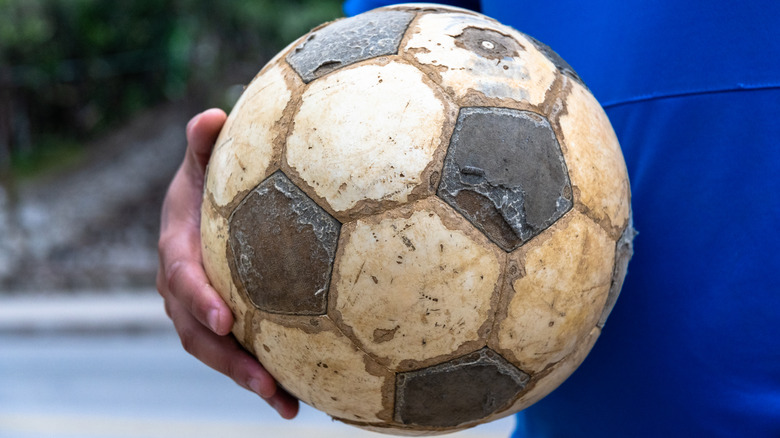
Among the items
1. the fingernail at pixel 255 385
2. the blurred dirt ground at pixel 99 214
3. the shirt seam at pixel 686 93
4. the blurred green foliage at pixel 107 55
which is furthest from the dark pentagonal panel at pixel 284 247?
the blurred green foliage at pixel 107 55

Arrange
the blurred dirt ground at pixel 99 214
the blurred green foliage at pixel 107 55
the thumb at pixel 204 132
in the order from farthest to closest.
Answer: the blurred green foliage at pixel 107 55
the blurred dirt ground at pixel 99 214
the thumb at pixel 204 132

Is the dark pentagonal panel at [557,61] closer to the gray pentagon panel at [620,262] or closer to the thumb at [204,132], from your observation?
the gray pentagon panel at [620,262]

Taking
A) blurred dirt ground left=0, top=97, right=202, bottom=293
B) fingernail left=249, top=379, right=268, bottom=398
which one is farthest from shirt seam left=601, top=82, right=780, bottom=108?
blurred dirt ground left=0, top=97, right=202, bottom=293

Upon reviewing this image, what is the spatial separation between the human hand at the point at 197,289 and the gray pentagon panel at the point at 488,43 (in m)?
0.62

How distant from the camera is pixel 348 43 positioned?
1443 millimetres

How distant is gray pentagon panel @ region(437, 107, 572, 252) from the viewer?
129 cm

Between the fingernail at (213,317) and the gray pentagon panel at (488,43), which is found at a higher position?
the gray pentagon panel at (488,43)

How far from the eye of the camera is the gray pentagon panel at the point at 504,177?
129cm

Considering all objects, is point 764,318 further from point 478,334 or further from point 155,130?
point 155,130

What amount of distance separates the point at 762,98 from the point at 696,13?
0.75 feet

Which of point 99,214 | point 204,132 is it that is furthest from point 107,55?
point 204,132

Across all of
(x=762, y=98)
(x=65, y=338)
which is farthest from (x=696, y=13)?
(x=65, y=338)

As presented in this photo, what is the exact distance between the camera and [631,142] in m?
1.67

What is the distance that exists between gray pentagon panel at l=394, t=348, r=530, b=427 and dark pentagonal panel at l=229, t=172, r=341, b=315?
240mm
